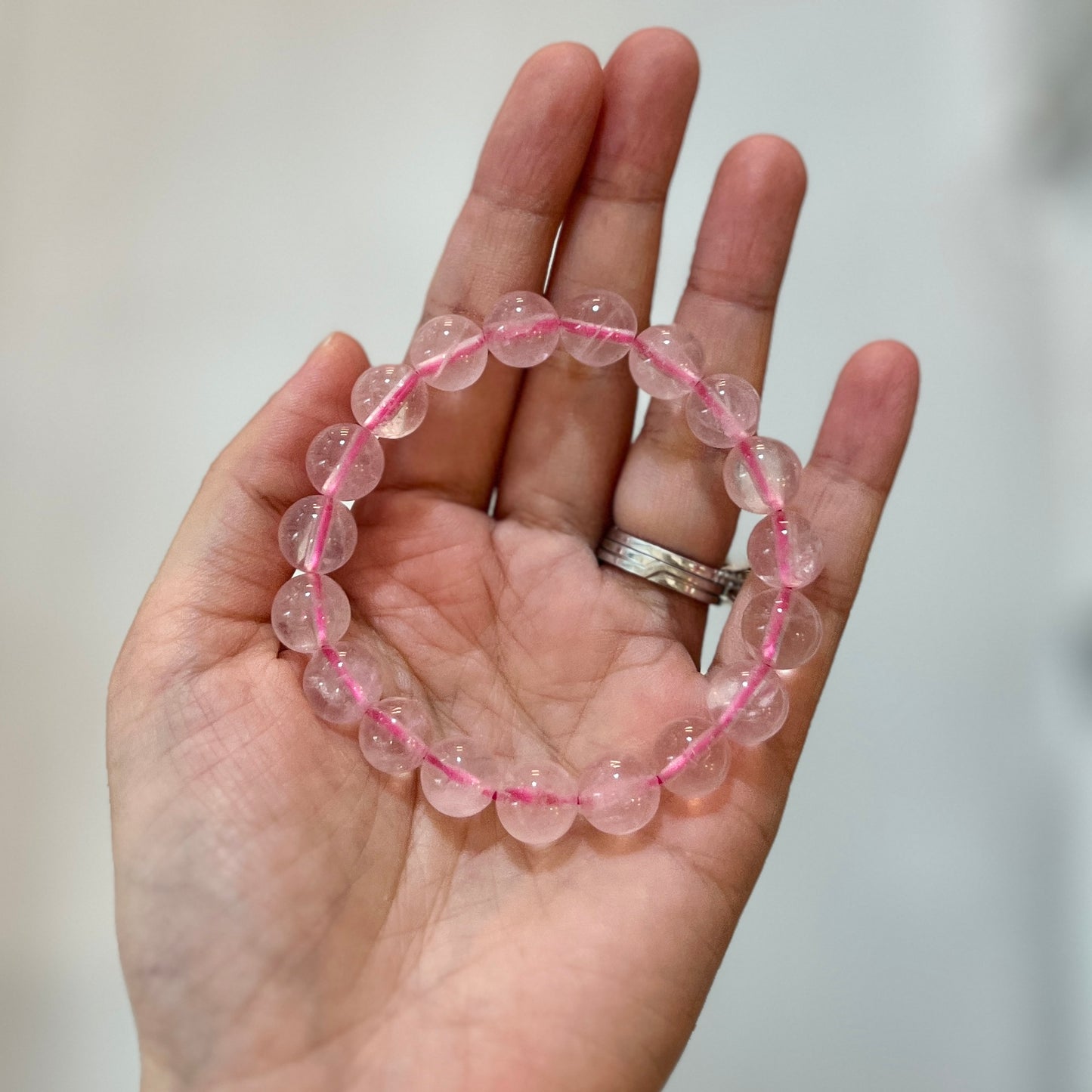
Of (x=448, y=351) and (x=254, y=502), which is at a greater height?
(x=448, y=351)

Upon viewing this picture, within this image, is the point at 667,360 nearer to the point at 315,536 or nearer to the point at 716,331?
the point at 716,331

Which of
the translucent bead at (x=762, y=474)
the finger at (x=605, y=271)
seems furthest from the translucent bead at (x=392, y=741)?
the translucent bead at (x=762, y=474)

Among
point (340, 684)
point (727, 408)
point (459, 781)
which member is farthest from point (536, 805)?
point (727, 408)

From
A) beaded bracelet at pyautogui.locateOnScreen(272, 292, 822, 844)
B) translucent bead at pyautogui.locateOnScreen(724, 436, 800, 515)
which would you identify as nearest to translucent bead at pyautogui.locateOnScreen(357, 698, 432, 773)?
beaded bracelet at pyautogui.locateOnScreen(272, 292, 822, 844)

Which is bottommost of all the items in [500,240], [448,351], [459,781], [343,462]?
[459,781]

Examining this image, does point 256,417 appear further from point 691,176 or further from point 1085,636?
point 1085,636

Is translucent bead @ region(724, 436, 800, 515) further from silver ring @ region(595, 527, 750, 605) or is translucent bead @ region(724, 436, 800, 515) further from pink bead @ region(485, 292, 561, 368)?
pink bead @ region(485, 292, 561, 368)

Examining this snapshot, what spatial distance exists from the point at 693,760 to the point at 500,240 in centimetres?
51

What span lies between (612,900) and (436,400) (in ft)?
1.66

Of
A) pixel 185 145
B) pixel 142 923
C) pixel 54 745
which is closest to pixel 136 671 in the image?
pixel 142 923

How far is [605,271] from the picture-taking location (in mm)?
1146

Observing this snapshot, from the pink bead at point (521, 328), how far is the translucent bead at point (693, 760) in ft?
1.22

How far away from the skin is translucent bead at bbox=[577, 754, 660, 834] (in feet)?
0.07

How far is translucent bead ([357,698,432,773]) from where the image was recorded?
3.25 feet
